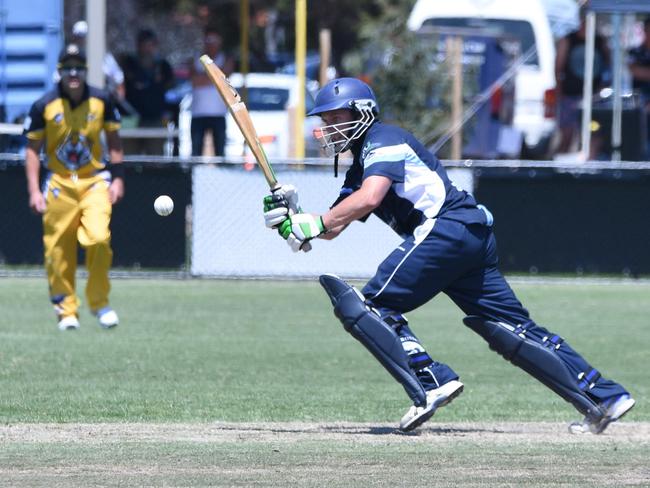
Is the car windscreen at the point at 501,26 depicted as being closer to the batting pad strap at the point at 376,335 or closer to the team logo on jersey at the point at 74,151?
the team logo on jersey at the point at 74,151

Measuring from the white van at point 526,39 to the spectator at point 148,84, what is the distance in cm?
407

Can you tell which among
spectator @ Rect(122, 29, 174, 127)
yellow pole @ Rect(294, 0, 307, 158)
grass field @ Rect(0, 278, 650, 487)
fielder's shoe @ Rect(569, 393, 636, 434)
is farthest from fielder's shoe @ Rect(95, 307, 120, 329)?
spectator @ Rect(122, 29, 174, 127)

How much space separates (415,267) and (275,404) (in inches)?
68.6

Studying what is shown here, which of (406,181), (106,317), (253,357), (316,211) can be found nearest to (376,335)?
(406,181)

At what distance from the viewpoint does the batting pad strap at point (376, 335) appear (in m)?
7.69

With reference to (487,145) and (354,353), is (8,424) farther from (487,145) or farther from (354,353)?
(487,145)

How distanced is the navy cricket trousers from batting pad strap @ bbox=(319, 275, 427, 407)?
11 centimetres

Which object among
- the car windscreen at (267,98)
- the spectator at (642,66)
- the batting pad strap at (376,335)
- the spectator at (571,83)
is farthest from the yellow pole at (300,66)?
the batting pad strap at (376,335)

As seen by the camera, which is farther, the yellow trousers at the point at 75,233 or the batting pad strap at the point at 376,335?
the yellow trousers at the point at 75,233

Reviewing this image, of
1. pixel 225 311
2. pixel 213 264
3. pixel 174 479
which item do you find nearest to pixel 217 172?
pixel 213 264

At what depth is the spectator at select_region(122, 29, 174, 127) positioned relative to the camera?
20.5m

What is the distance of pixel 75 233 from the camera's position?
12.6 metres

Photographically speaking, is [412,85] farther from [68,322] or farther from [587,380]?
[587,380]

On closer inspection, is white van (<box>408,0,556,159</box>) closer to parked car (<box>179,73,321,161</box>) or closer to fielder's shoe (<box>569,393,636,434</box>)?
parked car (<box>179,73,321,161</box>)
